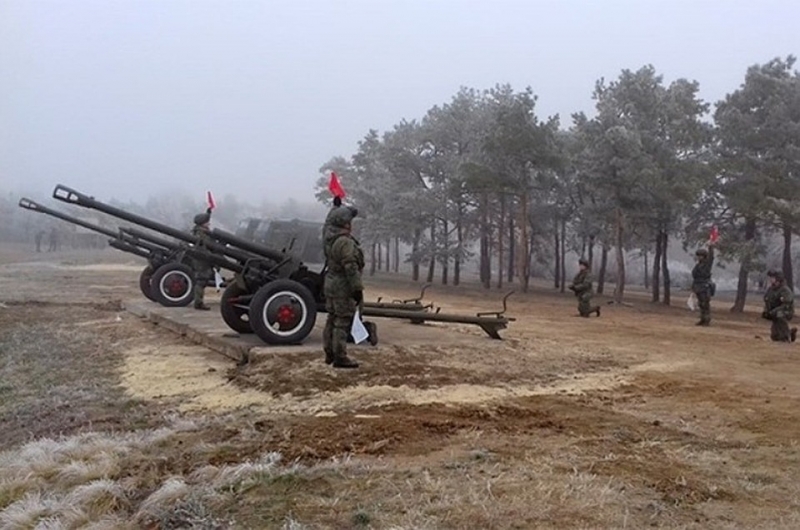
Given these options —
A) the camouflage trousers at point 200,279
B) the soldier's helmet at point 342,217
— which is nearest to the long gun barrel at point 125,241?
the camouflage trousers at point 200,279

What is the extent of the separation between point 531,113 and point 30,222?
4178 centimetres

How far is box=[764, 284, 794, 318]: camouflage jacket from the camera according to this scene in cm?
1279

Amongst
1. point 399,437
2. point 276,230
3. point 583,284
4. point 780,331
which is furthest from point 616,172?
point 399,437

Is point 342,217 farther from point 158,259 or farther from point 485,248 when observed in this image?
point 485,248

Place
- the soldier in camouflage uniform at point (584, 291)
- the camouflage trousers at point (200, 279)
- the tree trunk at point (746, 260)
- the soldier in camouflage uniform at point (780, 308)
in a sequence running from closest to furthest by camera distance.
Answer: the camouflage trousers at point (200, 279), the soldier in camouflage uniform at point (780, 308), the soldier in camouflage uniform at point (584, 291), the tree trunk at point (746, 260)

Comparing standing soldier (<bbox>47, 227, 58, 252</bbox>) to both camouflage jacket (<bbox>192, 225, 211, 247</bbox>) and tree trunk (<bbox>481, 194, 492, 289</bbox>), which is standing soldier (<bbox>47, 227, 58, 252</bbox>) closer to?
tree trunk (<bbox>481, 194, 492, 289</bbox>)

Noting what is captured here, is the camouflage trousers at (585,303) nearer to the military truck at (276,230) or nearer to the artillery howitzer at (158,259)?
the artillery howitzer at (158,259)

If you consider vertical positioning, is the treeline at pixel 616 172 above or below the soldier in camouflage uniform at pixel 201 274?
above

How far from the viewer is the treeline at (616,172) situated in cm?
2239

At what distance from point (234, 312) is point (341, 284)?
232 centimetres

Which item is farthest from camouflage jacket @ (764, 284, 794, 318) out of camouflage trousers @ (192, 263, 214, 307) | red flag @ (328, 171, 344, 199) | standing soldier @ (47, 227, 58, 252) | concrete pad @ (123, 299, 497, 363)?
standing soldier @ (47, 227, 58, 252)

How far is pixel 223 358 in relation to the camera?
8.75 m

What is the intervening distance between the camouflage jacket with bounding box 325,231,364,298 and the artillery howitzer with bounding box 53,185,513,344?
→ 1103mm

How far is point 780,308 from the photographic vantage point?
12.9 m
